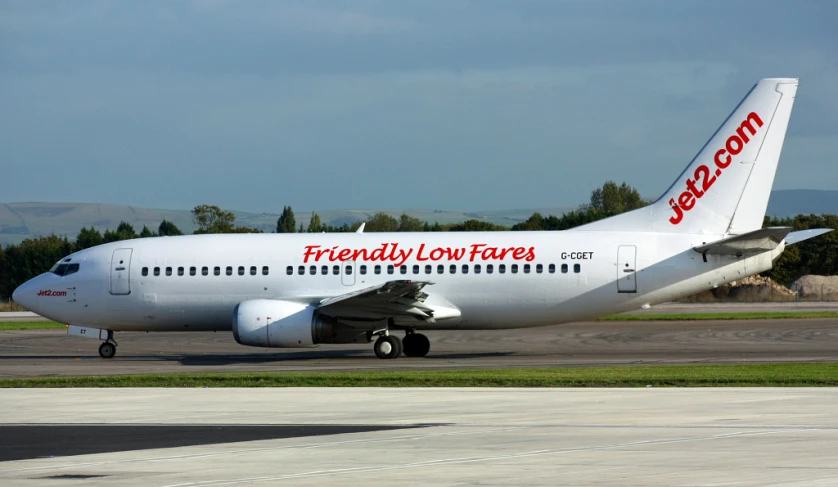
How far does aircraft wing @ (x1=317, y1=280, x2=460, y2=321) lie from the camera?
3078cm

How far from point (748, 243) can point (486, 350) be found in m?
8.79

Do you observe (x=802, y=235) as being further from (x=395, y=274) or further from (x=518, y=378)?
(x=518, y=378)

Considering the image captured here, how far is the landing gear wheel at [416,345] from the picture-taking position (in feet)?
109

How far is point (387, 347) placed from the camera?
106 ft

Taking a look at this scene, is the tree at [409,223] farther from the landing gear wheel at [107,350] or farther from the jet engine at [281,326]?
the jet engine at [281,326]

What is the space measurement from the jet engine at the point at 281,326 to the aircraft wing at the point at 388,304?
0.38 m

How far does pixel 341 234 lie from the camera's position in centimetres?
3409

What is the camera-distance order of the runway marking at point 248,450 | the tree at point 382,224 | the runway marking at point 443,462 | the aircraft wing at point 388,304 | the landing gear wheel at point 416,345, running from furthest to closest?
the tree at point 382,224, the landing gear wheel at point 416,345, the aircraft wing at point 388,304, the runway marking at point 248,450, the runway marking at point 443,462

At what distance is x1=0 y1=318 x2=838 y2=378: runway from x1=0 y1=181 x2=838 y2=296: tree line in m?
21.9

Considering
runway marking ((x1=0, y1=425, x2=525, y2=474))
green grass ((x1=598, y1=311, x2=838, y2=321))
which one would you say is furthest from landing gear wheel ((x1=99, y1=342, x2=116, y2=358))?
green grass ((x1=598, y1=311, x2=838, y2=321))

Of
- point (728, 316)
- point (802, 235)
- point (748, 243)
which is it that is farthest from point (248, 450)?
point (728, 316)

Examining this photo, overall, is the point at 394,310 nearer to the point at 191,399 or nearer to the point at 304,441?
the point at 191,399

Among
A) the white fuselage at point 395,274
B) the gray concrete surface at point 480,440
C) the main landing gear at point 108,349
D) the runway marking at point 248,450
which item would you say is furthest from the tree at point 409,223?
the runway marking at point 248,450

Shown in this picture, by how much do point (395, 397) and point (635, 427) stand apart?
234 inches
